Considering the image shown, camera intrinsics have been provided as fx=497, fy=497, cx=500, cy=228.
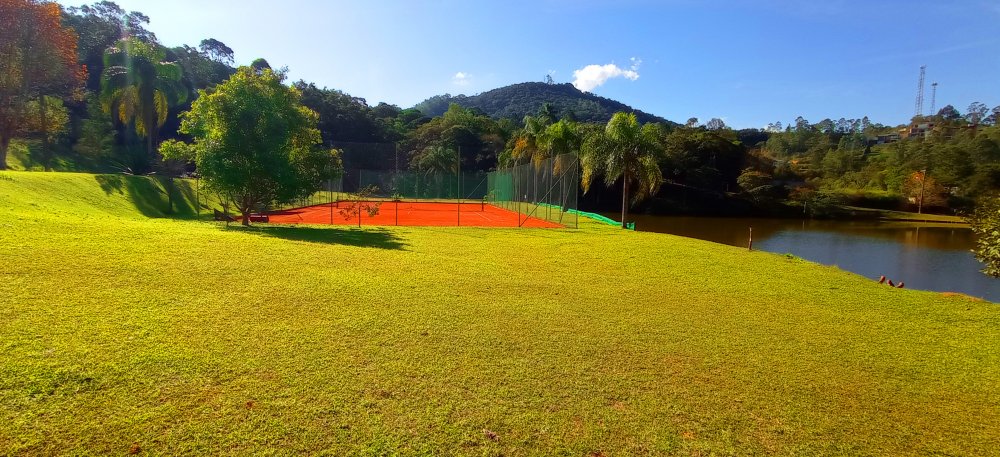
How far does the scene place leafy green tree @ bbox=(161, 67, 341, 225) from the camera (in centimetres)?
1572

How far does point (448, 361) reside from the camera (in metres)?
4.81

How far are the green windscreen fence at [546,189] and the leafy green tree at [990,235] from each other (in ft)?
39.6

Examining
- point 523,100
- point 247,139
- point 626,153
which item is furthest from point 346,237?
point 523,100

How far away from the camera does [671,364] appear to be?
512cm

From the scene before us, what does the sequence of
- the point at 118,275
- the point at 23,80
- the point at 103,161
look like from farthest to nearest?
the point at 103,161
the point at 23,80
the point at 118,275

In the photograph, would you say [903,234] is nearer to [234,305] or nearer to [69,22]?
[234,305]

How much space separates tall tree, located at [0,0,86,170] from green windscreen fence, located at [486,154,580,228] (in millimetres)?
24180

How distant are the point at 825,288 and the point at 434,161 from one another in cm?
4939

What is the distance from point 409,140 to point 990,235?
209 feet


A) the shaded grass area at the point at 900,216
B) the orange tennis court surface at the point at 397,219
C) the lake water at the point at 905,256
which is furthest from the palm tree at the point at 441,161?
the shaded grass area at the point at 900,216

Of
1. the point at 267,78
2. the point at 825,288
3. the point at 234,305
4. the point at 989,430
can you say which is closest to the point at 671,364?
the point at 989,430

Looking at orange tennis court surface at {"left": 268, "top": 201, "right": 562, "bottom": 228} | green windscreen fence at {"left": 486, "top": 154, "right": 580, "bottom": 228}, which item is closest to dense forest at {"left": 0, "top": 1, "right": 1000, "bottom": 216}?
green windscreen fence at {"left": 486, "top": 154, "right": 580, "bottom": 228}

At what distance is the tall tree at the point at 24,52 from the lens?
22.7m

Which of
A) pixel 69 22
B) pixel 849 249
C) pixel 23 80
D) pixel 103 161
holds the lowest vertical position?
pixel 849 249
